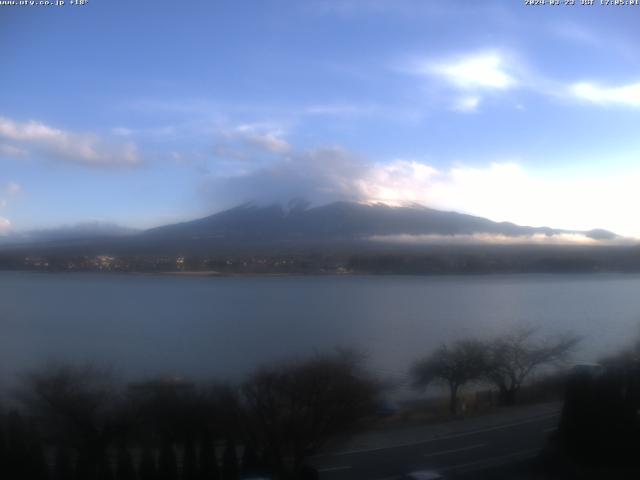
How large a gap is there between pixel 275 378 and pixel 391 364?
0.97m

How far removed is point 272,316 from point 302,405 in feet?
4.70

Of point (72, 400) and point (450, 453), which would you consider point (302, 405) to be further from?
point (72, 400)

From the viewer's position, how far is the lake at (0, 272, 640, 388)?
480 cm

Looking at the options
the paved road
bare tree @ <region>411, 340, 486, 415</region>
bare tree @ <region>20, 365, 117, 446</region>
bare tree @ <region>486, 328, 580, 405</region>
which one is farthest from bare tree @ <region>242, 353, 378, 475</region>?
bare tree @ <region>486, 328, 580, 405</region>

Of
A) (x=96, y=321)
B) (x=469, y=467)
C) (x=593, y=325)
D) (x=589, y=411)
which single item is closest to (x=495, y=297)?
(x=593, y=325)

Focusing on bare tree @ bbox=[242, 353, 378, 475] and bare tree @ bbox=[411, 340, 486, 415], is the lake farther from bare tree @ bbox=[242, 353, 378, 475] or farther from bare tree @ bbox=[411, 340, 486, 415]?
bare tree @ bbox=[242, 353, 378, 475]

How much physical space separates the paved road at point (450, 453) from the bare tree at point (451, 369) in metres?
0.42

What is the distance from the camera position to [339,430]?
4.29 meters

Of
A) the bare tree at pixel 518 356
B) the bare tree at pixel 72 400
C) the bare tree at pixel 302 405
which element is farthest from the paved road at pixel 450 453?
the bare tree at pixel 72 400

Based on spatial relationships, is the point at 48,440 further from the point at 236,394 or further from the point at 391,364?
the point at 391,364

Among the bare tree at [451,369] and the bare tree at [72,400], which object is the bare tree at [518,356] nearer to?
the bare tree at [451,369]

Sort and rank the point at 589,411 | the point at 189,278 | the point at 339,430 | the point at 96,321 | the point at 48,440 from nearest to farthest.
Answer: the point at 48,440 → the point at 339,430 → the point at 589,411 → the point at 96,321 → the point at 189,278

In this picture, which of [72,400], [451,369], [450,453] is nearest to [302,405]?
[450,453]

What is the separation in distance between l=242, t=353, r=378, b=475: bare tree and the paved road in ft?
0.58
